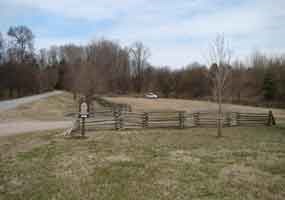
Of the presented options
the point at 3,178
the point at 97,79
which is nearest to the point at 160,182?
the point at 3,178

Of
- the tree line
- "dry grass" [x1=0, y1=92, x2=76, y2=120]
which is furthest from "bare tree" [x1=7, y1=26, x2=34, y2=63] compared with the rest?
"dry grass" [x1=0, y1=92, x2=76, y2=120]

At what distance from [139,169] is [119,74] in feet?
187

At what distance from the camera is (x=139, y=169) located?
6.81 m

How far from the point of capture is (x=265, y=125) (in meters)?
18.0

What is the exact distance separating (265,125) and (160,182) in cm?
1456

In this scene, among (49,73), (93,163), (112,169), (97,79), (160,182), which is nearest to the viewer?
(160,182)

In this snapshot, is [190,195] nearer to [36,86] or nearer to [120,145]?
[120,145]

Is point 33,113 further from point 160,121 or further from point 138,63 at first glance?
point 138,63

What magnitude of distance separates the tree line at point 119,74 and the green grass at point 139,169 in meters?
18.3

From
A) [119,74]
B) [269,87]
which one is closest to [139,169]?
[269,87]

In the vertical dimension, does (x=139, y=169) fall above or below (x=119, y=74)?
below

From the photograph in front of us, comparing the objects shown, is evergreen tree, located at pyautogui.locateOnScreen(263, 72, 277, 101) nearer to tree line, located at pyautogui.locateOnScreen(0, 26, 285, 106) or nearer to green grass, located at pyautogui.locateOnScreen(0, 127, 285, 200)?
tree line, located at pyautogui.locateOnScreen(0, 26, 285, 106)

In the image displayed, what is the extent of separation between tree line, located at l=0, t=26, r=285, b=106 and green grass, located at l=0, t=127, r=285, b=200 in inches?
722

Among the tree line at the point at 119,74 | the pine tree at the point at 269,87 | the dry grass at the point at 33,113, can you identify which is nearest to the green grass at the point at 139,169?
the dry grass at the point at 33,113
